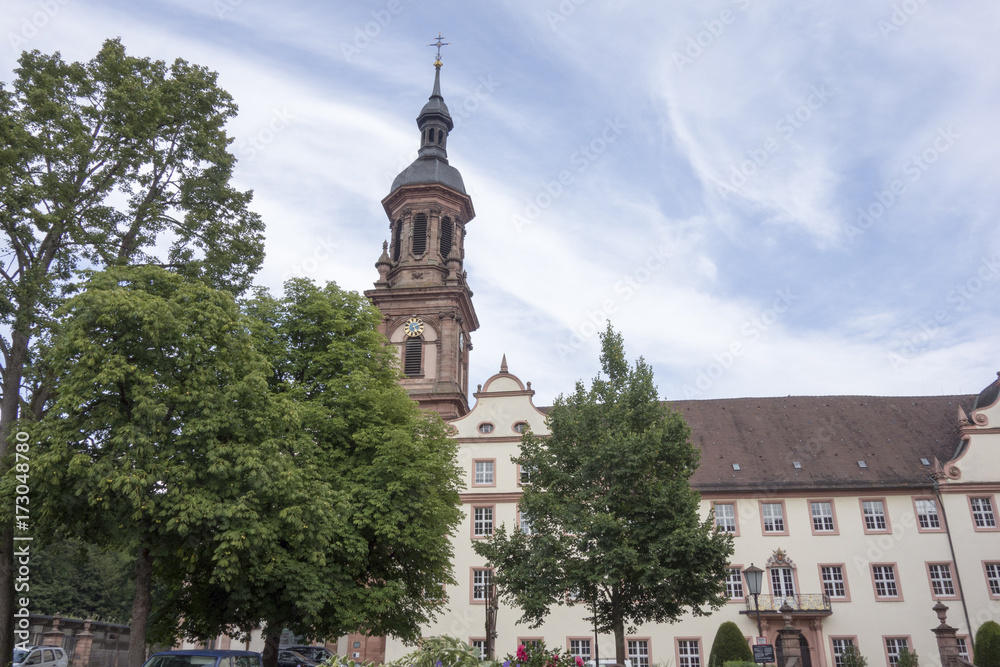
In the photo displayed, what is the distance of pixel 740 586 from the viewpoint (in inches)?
1366

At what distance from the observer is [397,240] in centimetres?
4697

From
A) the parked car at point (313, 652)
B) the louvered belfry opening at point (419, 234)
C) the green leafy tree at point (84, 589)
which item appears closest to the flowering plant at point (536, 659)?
the parked car at point (313, 652)

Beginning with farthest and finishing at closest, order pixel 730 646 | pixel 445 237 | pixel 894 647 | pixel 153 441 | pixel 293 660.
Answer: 1. pixel 445 237
2. pixel 894 647
3. pixel 730 646
4. pixel 293 660
5. pixel 153 441

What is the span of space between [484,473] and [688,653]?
1179 cm

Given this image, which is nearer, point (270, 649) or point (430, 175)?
point (270, 649)

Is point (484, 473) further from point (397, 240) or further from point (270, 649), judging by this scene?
point (270, 649)

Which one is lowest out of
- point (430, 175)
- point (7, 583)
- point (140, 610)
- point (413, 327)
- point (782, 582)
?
point (140, 610)

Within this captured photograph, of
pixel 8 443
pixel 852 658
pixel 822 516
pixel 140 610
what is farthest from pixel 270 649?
pixel 822 516

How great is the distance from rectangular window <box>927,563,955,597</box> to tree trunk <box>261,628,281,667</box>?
28.3 metres

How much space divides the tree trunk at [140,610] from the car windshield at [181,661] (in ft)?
0.90

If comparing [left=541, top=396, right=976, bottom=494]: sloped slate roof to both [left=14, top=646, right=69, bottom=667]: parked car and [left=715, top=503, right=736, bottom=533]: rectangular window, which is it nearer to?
[left=715, top=503, right=736, bottom=533]: rectangular window

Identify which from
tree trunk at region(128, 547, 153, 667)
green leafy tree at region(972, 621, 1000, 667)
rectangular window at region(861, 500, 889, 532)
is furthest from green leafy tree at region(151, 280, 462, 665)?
green leafy tree at region(972, 621, 1000, 667)

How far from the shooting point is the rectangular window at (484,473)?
119 ft

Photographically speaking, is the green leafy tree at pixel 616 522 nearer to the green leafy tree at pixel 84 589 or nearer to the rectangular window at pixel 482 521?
the rectangular window at pixel 482 521
